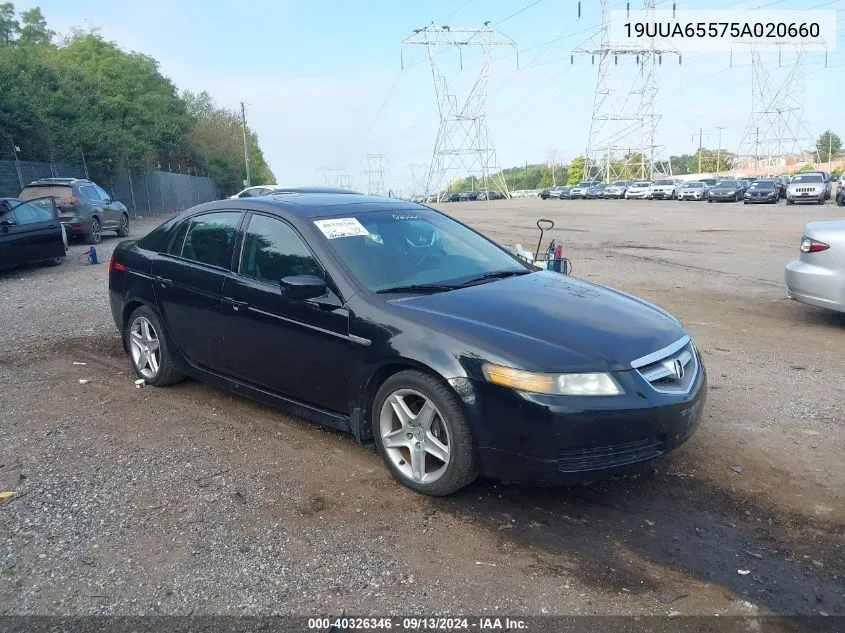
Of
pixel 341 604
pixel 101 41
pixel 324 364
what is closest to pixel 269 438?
pixel 324 364

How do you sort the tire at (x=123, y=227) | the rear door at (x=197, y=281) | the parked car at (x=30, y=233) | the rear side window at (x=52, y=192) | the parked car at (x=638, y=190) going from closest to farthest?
the rear door at (x=197, y=281) → the parked car at (x=30, y=233) → the rear side window at (x=52, y=192) → the tire at (x=123, y=227) → the parked car at (x=638, y=190)

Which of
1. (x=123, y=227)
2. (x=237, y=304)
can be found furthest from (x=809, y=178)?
(x=237, y=304)

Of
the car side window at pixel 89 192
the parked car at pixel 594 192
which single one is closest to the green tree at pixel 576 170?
the parked car at pixel 594 192

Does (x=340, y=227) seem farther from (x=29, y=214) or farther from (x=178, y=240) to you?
(x=29, y=214)

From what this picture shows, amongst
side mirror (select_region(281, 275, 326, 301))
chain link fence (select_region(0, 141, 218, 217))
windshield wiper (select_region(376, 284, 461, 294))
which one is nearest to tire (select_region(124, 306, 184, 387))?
side mirror (select_region(281, 275, 326, 301))

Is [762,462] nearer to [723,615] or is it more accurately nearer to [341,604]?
[723,615]

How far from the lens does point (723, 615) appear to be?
9.11 ft

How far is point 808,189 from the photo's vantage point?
1446 inches

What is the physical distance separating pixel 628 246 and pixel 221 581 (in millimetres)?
15942

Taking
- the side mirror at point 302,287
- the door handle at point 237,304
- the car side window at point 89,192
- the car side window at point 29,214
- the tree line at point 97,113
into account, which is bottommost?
the door handle at point 237,304

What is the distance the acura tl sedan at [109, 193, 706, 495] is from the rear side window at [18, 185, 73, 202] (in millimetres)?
14252

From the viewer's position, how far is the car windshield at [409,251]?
428 centimetres

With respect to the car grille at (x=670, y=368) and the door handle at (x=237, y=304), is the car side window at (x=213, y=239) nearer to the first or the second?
the door handle at (x=237, y=304)

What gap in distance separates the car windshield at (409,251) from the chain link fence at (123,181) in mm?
23116
